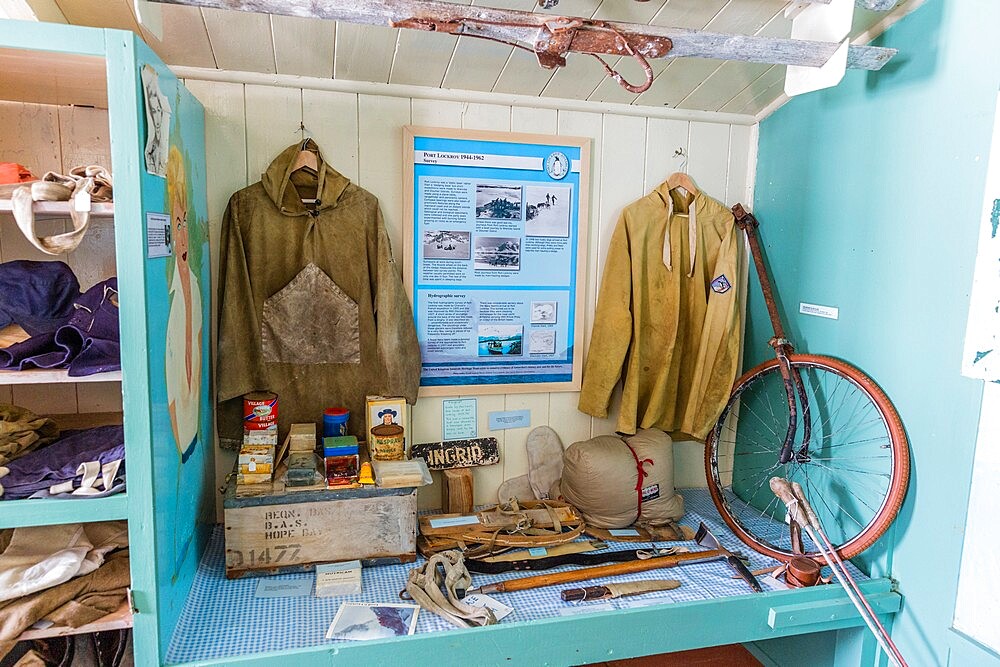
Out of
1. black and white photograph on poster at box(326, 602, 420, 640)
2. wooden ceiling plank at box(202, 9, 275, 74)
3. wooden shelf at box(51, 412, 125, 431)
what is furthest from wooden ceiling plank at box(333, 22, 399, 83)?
black and white photograph on poster at box(326, 602, 420, 640)

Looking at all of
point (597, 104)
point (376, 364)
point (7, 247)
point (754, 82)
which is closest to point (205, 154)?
point (7, 247)

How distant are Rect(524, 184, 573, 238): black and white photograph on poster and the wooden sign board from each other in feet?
2.40

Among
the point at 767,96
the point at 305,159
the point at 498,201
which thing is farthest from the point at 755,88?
the point at 305,159

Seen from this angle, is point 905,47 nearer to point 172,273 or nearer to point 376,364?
point 376,364

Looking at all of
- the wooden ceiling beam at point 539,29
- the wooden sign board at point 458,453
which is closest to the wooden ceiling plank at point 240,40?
the wooden ceiling beam at point 539,29

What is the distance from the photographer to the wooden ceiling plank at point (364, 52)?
1737mm

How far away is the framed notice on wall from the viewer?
2074 mm

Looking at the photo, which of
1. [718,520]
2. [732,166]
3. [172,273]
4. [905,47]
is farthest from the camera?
[732,166]

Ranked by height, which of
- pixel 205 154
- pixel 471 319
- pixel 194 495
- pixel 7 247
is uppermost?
pixel 205 154

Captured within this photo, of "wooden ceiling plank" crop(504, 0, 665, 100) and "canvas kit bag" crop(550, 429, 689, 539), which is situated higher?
"wooden ceiling plank" crop(504, 0, 665, 100)

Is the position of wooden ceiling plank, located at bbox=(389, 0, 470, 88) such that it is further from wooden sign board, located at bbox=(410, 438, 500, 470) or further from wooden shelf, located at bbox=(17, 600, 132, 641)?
wooden shelf, located at bbox=(17, 600, 132, 641)

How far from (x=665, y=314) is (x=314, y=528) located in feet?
Answer: 4.32

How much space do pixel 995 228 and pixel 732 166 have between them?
100cm

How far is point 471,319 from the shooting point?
85.1 inches
